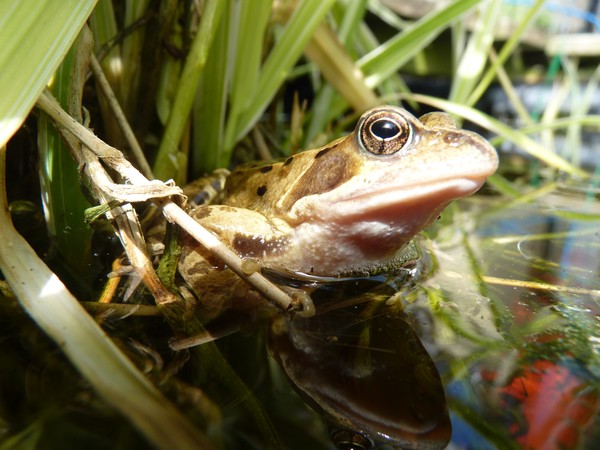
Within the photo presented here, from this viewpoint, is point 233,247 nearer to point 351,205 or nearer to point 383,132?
point 351,205

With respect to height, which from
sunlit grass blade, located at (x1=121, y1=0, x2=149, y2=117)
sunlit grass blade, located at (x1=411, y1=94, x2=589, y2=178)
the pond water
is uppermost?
sunlit grass blade, located at (x1=121, y1=0, x2=149, y2=117)

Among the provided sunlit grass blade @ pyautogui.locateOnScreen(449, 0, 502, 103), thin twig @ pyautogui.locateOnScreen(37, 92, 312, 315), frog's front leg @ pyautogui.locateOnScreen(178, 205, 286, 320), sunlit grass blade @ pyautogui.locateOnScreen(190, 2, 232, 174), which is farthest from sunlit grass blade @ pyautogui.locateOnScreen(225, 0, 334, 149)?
sunlit grass blade @ pyautogui.locateOnScreen(449, 0, 502, 103)

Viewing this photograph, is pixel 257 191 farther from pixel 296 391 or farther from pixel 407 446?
pixel 407 446

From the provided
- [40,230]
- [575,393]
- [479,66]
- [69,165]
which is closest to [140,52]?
[69,165]

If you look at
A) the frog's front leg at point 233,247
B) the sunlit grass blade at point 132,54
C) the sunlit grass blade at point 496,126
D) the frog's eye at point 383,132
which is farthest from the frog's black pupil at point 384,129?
the sunlit grass blade at point 496,126

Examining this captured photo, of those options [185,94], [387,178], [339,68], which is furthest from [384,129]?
[339,68]

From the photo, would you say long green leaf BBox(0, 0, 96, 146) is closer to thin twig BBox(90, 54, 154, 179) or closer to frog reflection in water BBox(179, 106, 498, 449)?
thin twig BBox(90, 54, 154, 179)

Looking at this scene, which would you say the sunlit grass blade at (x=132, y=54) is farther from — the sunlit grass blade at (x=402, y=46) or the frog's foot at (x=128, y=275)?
the sunlit grass blade at (x=402, y=46)
